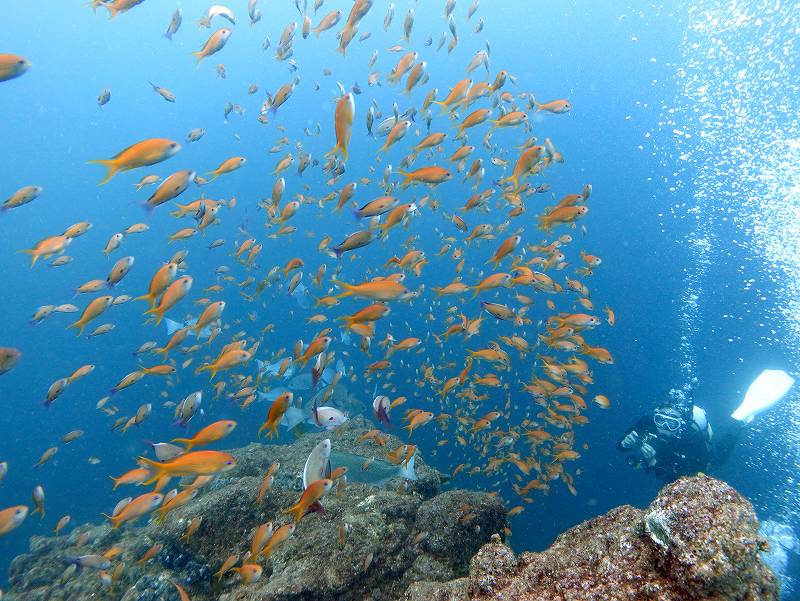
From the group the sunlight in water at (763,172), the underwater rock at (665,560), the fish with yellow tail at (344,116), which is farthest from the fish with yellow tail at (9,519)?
the sunlight in water at (763,172)

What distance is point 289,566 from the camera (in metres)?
4.60

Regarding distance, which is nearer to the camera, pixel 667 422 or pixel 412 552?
pixel 412 552

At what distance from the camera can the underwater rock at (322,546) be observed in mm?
4496

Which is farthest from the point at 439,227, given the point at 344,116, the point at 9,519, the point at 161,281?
the point at 9,519

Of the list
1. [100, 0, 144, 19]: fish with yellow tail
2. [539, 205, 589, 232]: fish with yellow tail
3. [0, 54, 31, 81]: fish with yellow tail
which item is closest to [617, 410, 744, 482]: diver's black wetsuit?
[539, 205, 589, 232]: fish with yellow tail

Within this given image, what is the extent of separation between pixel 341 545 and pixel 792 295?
2975 cm

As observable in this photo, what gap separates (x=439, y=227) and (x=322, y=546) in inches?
1559

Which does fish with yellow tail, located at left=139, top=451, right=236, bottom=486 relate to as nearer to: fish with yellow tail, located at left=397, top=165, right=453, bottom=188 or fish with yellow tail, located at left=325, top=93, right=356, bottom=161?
fish with yellow tail, located at left=325, top=93, right=356, bottom=161

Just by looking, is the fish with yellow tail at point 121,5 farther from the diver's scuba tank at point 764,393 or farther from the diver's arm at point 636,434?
the diver's scuba tank at point 764,393

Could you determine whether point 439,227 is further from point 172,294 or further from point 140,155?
point 140,155

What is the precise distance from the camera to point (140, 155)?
3.91 m

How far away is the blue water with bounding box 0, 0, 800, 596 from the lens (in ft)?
86.9

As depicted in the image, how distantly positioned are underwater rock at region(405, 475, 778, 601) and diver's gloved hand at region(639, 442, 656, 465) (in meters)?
10.3

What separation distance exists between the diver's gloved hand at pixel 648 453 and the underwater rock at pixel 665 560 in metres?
10.3
